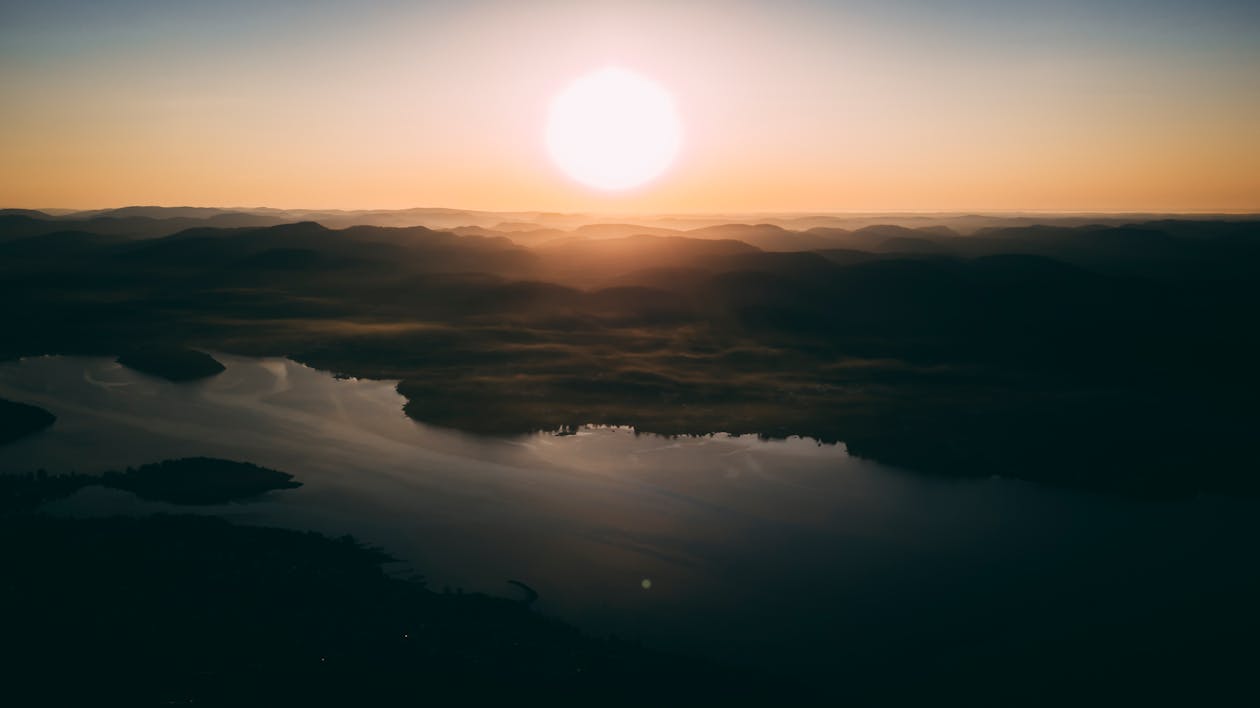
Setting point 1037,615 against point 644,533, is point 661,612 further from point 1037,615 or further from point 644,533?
point 1037,615

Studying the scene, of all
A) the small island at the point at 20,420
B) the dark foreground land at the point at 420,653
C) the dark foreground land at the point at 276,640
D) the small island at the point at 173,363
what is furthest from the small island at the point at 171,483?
the small island at the point at 173,363

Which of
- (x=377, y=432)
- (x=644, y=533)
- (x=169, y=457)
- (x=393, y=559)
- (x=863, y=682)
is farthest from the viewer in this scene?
(x=377, y=432)

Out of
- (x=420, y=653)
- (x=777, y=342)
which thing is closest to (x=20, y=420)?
(x=420, y=653)

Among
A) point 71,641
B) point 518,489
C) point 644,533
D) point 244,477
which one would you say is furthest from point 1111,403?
point 71,641

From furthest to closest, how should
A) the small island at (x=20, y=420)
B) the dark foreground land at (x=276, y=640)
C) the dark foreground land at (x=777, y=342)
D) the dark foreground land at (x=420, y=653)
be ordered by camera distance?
the dark foreground land at (x=777, y=342)
the small island at (x=20, y=420)
the dark foreground land at (x=420, y=653)
the dark foreground land at (x=276, y=640)

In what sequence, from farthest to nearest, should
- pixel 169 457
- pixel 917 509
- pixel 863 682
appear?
pixel 169 457 < pixel 917 509 < pixel 863 682

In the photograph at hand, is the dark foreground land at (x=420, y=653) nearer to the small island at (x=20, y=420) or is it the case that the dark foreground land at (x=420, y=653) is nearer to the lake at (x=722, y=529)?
the lake at (x=722, y=529)
